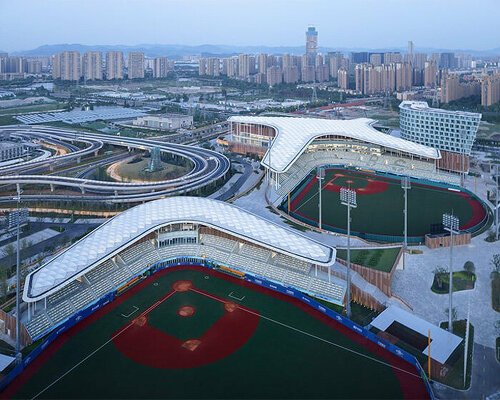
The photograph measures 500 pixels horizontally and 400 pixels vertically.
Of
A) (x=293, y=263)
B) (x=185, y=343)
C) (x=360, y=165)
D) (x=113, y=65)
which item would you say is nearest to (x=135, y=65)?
(x=113, y=65)

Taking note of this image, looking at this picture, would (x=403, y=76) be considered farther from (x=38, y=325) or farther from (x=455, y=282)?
(x=38, y=325)

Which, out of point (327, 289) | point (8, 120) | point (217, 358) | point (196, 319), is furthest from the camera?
point (8, 120)

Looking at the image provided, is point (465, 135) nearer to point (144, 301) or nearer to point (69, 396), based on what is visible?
point (144, 301)

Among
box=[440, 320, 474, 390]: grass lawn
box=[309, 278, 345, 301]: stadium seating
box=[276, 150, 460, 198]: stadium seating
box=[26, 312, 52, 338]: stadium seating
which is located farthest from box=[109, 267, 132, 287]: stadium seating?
box=[276, 150, 460, 198]: stadium seating

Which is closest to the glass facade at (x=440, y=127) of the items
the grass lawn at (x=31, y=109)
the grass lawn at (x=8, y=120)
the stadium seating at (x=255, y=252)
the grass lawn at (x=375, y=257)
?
the grass lawn at (x=375, y=257)

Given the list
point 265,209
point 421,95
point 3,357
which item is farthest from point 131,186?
point 421,95

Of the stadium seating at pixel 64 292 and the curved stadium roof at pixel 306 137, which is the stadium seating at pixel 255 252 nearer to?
the stadium seating at pixel 64 292
